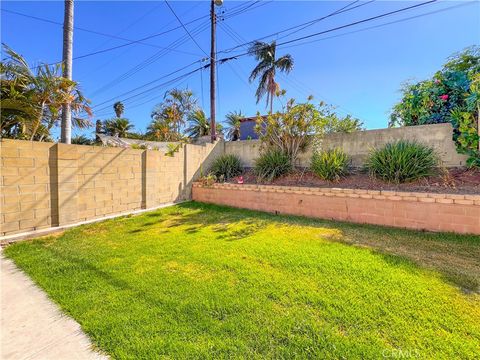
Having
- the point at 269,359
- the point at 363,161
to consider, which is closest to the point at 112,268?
the point at 269,359

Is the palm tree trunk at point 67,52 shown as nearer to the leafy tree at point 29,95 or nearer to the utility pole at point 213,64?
the leafy tree at point 29,95

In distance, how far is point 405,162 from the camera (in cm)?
520

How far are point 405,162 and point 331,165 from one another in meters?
1.66

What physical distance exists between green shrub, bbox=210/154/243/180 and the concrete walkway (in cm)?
620

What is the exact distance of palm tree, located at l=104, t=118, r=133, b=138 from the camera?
23688mm

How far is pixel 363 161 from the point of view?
659 cm

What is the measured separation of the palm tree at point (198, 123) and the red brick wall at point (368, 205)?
9.48 m

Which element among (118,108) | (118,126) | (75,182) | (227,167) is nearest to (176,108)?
(227,167)

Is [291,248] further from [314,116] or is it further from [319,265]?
[314,116]

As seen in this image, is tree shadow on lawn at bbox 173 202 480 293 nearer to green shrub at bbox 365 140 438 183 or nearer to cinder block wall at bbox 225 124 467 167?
green shrub at bbox 365 140 438 183

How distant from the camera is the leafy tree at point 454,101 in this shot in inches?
195

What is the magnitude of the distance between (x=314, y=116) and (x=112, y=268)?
6.50 meters

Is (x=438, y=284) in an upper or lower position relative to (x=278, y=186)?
lower

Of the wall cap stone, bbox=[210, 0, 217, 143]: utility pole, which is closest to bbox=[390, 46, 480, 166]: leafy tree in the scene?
the wall cap stone
